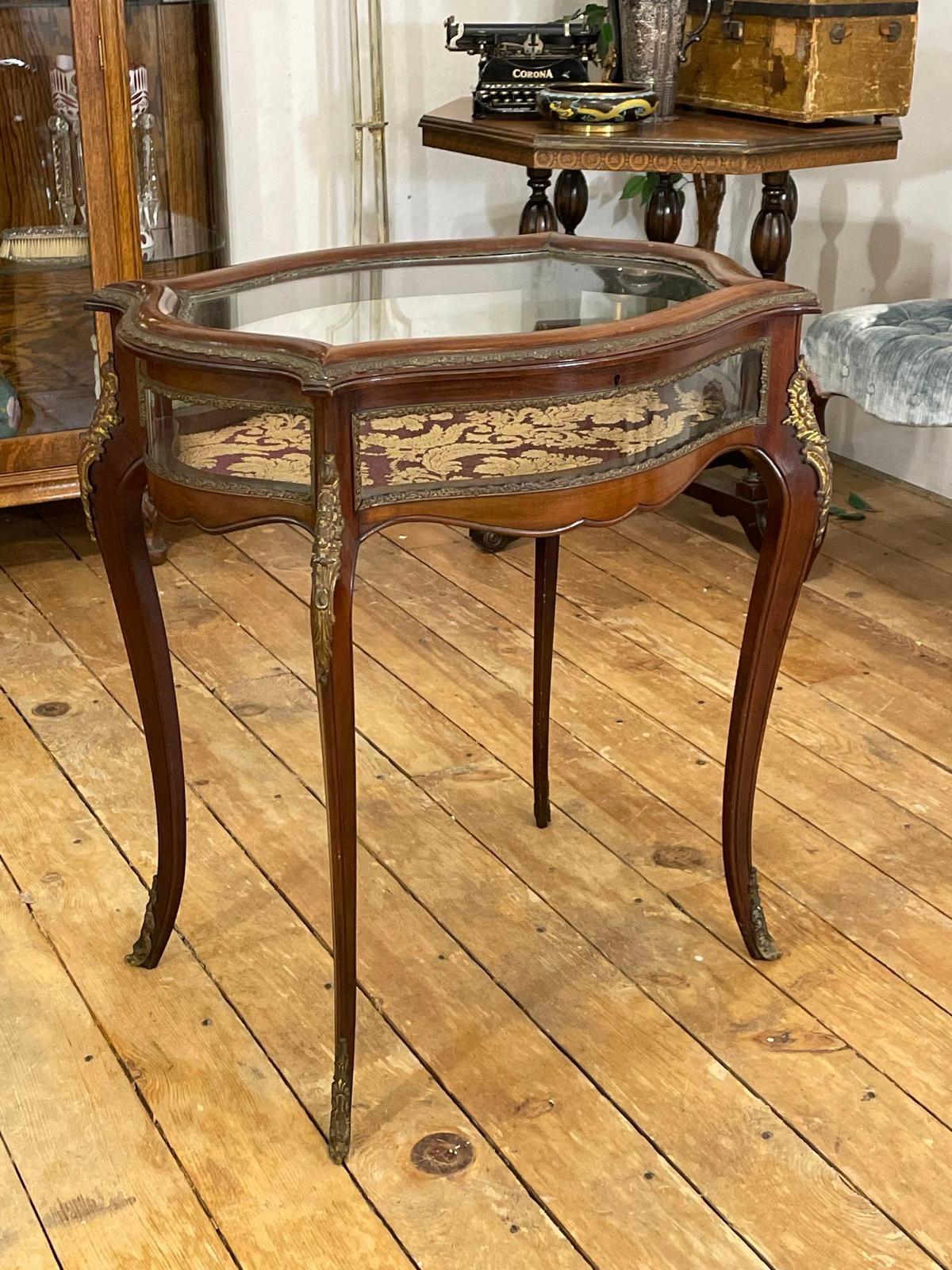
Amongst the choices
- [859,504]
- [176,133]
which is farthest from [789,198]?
[176,133]

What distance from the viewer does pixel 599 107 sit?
Answer: 9.52 ft

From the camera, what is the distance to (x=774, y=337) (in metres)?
1.64

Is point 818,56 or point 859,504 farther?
point 859,504

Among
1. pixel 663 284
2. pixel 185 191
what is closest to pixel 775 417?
pixel 663 284

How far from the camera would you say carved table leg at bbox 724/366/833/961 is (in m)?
1.68

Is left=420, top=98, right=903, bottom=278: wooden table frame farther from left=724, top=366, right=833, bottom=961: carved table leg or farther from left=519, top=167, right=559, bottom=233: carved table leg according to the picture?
left=724, top=366, right=833, bottom=961: carved table leg

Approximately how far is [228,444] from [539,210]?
5.62 feet

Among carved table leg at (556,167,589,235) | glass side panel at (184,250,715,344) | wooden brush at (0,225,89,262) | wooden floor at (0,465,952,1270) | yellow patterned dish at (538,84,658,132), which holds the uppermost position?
yellow patterned dish at (538,84,658,132)

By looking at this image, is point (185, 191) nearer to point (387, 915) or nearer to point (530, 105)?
point (530, 105)

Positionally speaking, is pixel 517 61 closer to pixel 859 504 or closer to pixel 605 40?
pixel 605 40

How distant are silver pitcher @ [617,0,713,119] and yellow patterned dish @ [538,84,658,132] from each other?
0.28 ft

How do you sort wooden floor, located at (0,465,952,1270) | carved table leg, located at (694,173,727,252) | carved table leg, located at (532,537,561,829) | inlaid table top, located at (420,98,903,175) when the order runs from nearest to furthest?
wooden floor, located at (0,465,952,1270) → carved table leg, located at (532,537,561,829) → inlaid table top, located at (420,98,903,175) → carved table leg, located at (694,173,727,252)

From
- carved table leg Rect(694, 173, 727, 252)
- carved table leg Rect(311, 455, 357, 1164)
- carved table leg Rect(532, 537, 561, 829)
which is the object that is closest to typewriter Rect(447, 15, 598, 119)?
carved table leg Rect(694, 173, 727, 252)

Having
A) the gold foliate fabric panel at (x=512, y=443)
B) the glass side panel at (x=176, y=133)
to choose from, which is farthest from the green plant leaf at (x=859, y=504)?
the gold foliate fabric panel at (x=512, y=443)
